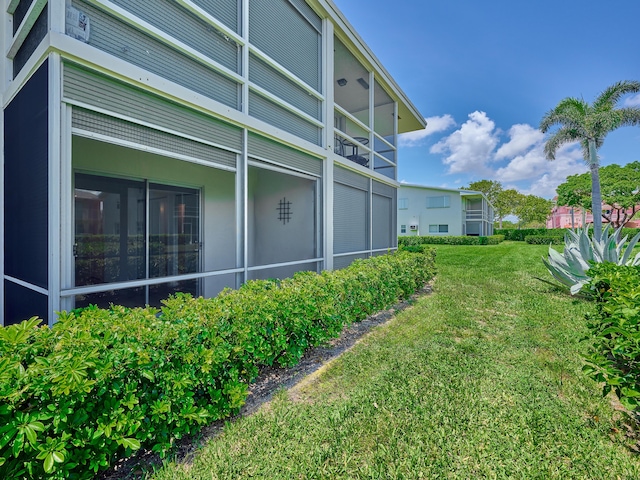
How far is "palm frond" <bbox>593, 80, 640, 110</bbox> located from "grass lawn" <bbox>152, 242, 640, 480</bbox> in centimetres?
2137

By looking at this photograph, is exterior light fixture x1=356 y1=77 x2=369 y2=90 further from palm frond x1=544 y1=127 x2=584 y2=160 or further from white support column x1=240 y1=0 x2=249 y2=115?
palm frond x1=544 y1=127 x2=584 y2=160

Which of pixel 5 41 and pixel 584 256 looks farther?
pixel 584 256

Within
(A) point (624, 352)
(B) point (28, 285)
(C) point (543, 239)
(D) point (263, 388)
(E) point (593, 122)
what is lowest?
(D) point (263, 388)

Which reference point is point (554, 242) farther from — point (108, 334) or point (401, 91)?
point (108, 334)

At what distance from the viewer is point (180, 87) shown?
3.64 metres

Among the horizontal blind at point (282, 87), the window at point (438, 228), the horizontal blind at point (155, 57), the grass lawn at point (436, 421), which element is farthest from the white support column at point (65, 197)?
the window at point (438, 228)

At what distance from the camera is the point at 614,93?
1820cm

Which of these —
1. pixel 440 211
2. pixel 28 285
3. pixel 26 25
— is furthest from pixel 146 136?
pixel 440 211

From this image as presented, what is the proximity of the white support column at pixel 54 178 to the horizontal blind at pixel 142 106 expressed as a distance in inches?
3.2

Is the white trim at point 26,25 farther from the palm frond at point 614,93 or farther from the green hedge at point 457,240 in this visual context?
the green hedge at point 457,240

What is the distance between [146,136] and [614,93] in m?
25.4

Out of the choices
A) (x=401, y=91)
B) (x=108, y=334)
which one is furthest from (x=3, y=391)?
(x=401, y=91)

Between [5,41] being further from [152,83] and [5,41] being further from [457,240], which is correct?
[457,240]

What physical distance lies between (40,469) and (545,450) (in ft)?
10.4
